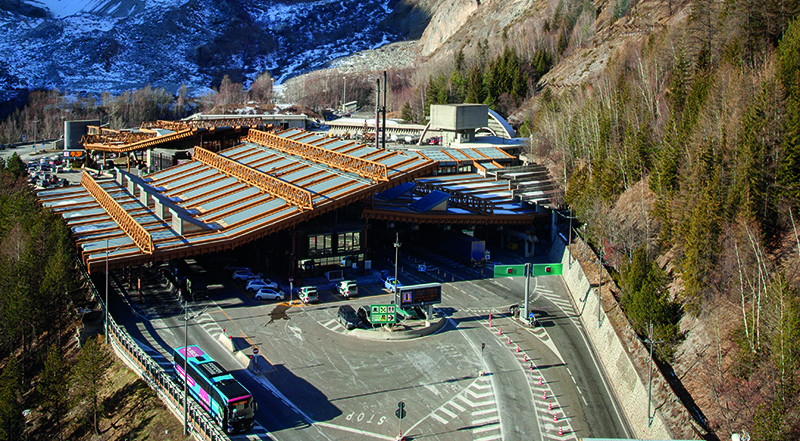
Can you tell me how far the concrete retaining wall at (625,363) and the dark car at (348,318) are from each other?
53.9 ft

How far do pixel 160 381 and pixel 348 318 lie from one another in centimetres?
1367

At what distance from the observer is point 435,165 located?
63719 mm

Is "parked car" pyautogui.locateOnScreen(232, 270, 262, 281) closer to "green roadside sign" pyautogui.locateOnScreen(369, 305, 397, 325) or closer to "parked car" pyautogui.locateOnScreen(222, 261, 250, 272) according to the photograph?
"parked car" pyautogui.locateOnScreen(222, 261, 250, 272)

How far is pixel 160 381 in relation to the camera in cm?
4022

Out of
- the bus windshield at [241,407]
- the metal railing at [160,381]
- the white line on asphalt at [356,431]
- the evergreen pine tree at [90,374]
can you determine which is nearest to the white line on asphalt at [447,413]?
the white line on asphalt at [356,431]

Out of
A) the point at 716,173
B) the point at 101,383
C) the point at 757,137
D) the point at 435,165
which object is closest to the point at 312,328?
the point at 101,383

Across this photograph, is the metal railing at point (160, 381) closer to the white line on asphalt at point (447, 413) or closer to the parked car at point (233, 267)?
the white line on asphalt at point (447, 413)

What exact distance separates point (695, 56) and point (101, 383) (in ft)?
213

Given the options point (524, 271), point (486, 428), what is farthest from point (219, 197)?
point (486, 428)

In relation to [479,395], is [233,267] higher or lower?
higher

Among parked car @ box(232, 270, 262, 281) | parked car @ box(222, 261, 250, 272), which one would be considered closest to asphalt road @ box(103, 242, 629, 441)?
parked car @ box(232, 270, 262, 281)

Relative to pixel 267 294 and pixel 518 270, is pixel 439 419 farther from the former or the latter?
pixel 267 294

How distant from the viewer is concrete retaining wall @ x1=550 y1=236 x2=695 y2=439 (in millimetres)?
33688

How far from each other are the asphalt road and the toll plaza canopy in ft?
14.9
